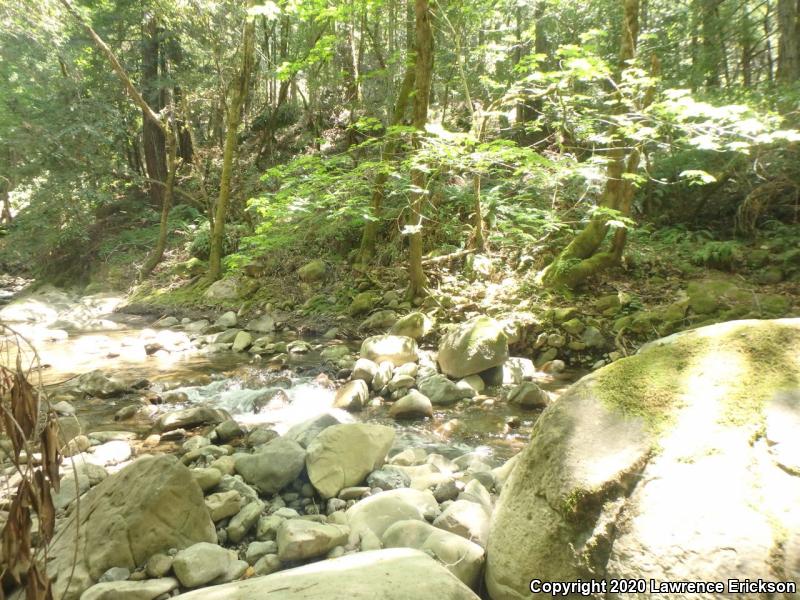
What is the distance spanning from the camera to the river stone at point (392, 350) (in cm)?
660

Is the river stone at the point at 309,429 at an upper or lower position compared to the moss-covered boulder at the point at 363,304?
lower

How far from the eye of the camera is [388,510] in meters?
2.82

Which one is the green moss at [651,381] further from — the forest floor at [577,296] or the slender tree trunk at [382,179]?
the slender tree trunk at [382,179]

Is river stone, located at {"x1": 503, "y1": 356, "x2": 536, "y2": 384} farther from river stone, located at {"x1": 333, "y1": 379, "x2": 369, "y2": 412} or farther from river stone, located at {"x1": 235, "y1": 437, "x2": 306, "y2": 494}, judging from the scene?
river stone, located at {"x1": 235, "y1": 437, "x2": 306, "y2": 494}

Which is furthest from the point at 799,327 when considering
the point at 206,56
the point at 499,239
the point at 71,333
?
the point at 206,56

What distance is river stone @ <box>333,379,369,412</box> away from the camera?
5477 millimetres

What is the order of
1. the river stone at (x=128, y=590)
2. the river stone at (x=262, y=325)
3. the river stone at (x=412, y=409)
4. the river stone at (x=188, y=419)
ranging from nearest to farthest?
the river stone at (x=128, y=590) < the river stone at (x=188, y=419) < the river stone at (x=412, y=409) < the river stone at (x=262, y=325)

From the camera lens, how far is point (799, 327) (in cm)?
203

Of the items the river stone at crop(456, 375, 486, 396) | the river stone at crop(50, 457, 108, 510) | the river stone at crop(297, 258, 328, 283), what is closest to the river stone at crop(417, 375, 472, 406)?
the river stone at crop(456, 375, 486, 396)

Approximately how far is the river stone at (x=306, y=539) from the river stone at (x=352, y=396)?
2.84 m

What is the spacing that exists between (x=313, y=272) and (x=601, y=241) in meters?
6.01

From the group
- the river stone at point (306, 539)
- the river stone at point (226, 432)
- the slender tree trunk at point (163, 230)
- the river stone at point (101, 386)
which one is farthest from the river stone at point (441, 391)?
the slender tree trunk at point (163, 230)

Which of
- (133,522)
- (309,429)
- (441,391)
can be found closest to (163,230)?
(441,391)

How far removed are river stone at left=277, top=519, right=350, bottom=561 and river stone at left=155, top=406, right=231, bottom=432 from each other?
8.56 feet
